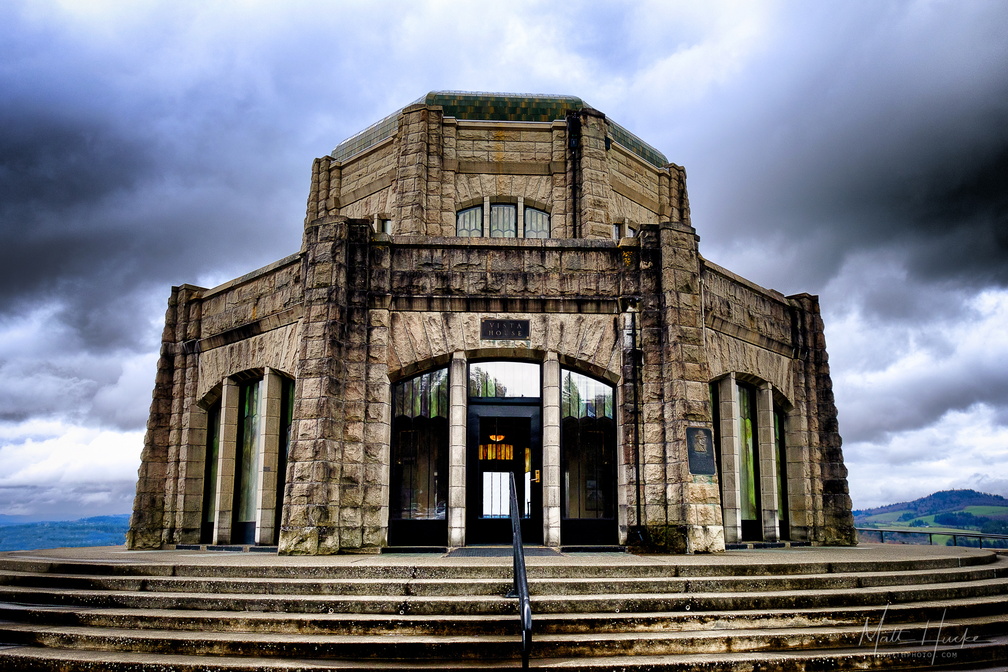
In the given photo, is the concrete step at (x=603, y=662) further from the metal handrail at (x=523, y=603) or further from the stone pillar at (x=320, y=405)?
the stone pillar at (x=320, y=405)

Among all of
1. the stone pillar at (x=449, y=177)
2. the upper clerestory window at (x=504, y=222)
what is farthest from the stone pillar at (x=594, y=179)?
the stone pillar at (x=449, y=177)

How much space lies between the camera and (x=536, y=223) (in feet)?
55.5

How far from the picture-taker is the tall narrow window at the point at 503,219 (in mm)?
16859

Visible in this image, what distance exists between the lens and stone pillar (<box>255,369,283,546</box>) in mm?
13055

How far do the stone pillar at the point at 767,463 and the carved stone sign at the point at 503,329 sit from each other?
536cm

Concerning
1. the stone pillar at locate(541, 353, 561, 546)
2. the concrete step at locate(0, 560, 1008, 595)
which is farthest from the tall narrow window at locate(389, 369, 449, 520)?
the concrete step at locate(0, 560, 1008, 595)

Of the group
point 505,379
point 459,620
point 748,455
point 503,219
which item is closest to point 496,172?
point 503,219

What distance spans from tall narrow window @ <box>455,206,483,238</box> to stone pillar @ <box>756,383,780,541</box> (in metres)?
6.77

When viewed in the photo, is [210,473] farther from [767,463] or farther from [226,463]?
[767,463]

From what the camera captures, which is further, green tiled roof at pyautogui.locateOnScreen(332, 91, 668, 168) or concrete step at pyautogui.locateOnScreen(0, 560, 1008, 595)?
green tiled roof at pyautogui.locateOnScreen(332, 91, 668, 168)

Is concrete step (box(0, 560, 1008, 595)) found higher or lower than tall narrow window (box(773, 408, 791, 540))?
lower

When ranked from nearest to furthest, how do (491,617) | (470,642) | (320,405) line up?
1. (470,642)
2. (491,617)
3. (320,405)

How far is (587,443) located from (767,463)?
4.11m

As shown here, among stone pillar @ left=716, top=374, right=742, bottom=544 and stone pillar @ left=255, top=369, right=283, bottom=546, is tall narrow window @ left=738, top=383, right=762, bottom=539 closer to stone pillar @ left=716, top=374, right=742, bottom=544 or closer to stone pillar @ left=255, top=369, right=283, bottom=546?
stone pillar @ left=716, top=374, right=742, bottom=544
